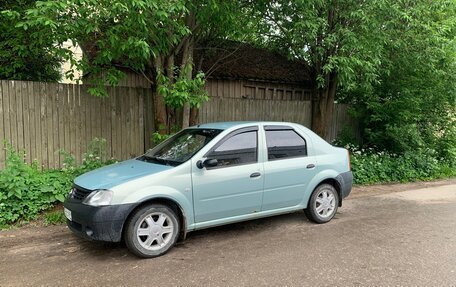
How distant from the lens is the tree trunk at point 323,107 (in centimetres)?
1050

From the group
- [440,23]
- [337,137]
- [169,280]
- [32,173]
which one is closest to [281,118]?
[337,137]

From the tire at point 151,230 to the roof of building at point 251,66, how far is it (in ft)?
19.4

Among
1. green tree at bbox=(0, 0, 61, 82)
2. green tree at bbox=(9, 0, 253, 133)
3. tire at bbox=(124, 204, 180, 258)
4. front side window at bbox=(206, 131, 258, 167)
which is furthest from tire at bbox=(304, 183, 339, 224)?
green tree at bbox=(0, 0, 61, 82)

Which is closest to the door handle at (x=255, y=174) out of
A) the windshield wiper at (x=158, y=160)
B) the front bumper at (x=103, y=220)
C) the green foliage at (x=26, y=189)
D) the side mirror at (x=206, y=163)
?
the side mirror at (x=206, y=163)

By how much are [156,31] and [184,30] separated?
0.49 meters

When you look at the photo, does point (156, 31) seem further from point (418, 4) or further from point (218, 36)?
point (418, 4)

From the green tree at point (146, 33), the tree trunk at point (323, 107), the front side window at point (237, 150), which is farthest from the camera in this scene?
the tree trunk at point (323, 107)

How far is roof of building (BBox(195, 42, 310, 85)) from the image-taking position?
33.2 ft

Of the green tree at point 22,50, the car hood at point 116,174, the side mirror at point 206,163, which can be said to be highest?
the green tree at point 22,50

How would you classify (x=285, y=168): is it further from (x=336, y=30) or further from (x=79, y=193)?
(x=336, y=30)

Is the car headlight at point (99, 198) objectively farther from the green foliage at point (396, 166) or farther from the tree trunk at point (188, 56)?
the green foliage at point (396, 166)

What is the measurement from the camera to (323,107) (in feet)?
35.1

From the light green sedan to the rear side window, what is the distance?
0.02m

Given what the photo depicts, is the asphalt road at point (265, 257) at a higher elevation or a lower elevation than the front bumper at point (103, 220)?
lower
